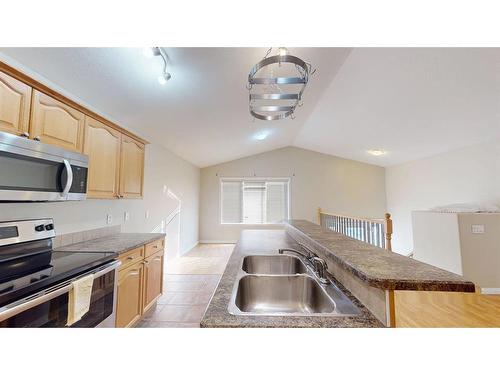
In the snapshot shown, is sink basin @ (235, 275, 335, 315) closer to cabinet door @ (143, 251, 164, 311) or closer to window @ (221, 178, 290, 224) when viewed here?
cabinet door @ (143, 251, 164, 311)

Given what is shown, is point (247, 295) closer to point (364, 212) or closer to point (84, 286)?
point (84, 286)

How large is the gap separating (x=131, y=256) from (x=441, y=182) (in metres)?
5.60

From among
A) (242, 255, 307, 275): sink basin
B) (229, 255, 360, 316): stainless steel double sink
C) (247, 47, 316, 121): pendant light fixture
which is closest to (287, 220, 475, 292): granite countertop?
(229, 255, 360, 316): stainless steel double sink

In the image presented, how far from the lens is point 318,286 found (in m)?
1.09

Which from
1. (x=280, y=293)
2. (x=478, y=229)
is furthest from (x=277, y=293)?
(x=478, y=229)

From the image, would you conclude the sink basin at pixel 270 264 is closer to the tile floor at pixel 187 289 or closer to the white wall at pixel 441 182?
the tile floor at pixel 187 289

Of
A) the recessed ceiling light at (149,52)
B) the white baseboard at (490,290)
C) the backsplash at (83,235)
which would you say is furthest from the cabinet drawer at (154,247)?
the white baseboard at (490,290)

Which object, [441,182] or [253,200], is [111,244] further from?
[441,182]

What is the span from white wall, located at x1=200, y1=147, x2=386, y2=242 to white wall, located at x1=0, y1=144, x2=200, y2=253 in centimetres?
49

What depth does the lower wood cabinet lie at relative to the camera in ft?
5.79

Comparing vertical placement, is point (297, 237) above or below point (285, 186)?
below
